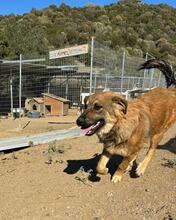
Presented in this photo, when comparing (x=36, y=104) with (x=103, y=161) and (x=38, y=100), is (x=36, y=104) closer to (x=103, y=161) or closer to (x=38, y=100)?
(x=38, y=100)

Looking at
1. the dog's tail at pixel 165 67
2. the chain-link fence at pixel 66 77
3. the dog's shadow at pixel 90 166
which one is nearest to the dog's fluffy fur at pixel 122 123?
the dog's shadow at pixel 90 166

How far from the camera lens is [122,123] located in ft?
18.0

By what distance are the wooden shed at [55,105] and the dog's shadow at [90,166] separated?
12475mm

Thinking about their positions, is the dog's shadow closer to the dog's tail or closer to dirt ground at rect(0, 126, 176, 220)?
dirt ground at rect(0, 126, 176, 220)

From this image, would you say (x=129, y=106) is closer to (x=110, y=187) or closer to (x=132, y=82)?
(x=110, y=187)

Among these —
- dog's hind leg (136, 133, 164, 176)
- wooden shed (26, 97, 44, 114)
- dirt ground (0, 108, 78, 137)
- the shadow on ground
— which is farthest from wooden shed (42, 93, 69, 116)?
dog's hind leg (136, 133, 164, 176)

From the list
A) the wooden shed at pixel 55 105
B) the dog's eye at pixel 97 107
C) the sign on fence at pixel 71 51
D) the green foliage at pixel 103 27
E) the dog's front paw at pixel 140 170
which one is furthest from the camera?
the green foliage at pixel 103 27

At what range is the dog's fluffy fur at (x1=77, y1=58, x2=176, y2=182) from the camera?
17.5 ft

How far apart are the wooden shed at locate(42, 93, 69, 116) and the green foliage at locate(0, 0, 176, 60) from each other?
41.9 feet

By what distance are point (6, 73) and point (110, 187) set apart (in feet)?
52.2

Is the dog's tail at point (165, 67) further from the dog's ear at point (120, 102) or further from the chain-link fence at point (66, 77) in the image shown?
the chain-link fence at point (66, 77)

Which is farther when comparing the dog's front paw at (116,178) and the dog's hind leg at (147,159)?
the dog's hind leg at (147,159)

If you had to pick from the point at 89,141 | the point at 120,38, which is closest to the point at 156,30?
the point at 120,38

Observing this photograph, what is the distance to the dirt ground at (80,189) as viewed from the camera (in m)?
Result: 5.05
